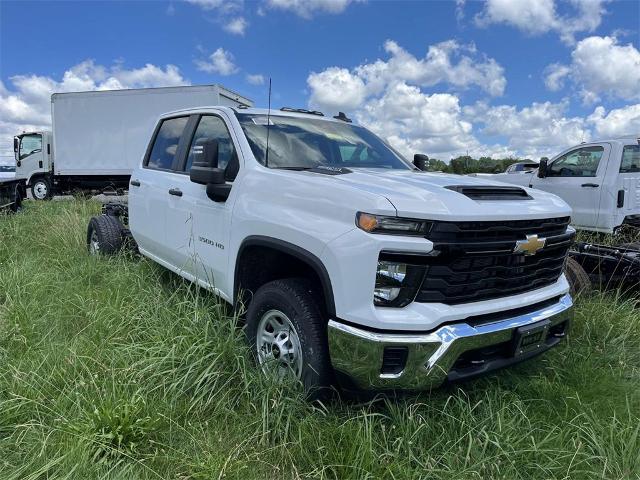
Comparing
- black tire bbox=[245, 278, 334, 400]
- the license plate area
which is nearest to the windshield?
black tire bbox=[245, 278, 334, 400]

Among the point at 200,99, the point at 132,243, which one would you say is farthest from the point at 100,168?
the point at 132,243

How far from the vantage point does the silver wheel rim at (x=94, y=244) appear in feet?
19.8

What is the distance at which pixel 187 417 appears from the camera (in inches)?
106

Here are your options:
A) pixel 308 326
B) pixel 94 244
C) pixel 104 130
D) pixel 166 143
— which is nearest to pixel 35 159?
pixel 104 130

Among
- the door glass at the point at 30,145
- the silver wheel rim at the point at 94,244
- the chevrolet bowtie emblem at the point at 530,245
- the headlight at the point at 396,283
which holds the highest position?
the door glass at the point at 30,145

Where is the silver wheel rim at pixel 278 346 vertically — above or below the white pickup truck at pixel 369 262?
below

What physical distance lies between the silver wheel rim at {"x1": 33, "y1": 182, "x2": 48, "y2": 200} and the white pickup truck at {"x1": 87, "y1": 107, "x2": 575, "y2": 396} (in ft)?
55.7

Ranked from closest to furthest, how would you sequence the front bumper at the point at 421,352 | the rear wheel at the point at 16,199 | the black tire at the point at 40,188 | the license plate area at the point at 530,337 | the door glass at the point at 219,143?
the front bumper at the point at 421,352 → the license plate area at the point at 530,337 → the door glass at the point at 219,143 → the rear wheel at the point at 16,199 → the black tire at the point at 40,188

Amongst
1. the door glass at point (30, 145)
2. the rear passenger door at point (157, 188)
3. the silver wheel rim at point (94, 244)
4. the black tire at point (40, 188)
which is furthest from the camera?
the door glass at point (30, 145)

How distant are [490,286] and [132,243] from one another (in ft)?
14.6

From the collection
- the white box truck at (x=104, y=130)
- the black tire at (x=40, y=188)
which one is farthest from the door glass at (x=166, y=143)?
the black tire at (x=40, y=188)

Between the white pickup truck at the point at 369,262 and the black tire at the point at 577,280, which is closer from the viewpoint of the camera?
the white pickup truck at the point at 369,262

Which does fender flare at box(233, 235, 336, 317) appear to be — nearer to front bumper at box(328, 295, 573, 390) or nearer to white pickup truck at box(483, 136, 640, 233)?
front bumper at box(328, 295, 573, 390)

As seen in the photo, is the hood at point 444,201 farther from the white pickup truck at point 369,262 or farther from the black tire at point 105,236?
the black tire at point 105,236
